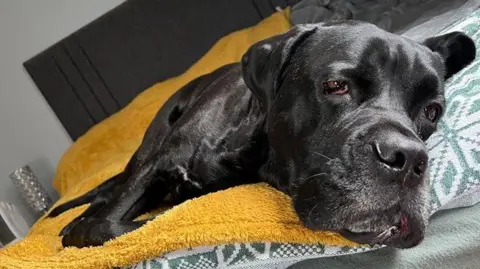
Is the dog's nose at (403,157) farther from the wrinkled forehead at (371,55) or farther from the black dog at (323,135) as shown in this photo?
the wrinkled forehead at (371,55)

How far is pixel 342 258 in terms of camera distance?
1.32 m

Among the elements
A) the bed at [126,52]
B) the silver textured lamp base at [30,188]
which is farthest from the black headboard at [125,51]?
the silver textured lamp base at [30,188]

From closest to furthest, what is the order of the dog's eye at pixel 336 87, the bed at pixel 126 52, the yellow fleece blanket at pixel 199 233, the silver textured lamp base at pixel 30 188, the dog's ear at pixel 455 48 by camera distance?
the yellow fleece blanket at pixel 199 233, the dog's eye at pixel 336 87, the dog's ear at pixel 455 48, the silver textured lamp base at pixel 30 188, the bed at pixel 126 52

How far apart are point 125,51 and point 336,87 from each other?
137 inches

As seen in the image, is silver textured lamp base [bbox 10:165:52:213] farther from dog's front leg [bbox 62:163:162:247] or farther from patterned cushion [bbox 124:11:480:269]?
patterned cushion [bbox 124:11:480:269]

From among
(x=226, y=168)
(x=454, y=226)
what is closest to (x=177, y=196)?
(x=226, y=168)

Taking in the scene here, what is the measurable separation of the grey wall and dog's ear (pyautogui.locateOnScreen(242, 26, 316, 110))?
342 centimetres

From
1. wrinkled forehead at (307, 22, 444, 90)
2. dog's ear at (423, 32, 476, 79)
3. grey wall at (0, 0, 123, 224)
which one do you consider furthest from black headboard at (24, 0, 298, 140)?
wrinkled forehead at (307, 22, 444, 90)

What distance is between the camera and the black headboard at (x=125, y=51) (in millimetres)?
4609

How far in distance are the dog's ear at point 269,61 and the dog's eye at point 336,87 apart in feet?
0.66

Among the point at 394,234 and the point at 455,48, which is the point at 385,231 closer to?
the point at 394,234

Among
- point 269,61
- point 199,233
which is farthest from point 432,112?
point 199,233

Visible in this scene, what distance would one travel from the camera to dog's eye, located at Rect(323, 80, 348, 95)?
4.54 ft

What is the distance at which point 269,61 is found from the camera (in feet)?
5.19
